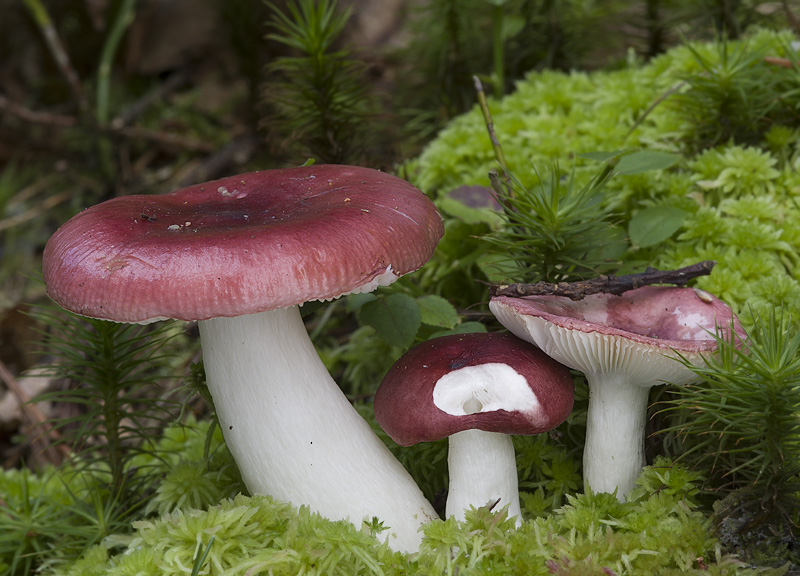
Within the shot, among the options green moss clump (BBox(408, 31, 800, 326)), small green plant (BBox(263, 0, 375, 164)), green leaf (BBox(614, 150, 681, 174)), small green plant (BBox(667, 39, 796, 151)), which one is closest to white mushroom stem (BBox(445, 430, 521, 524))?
green moss clump (BBox(408, 31, 800, 326))

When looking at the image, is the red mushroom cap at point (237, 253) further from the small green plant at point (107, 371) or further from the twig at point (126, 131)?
the twig at point (126, 131)

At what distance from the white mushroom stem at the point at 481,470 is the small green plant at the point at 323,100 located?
1.54 m

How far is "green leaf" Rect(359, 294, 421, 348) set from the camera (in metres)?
2.29

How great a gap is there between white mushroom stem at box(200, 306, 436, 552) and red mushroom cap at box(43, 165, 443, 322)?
13.6 inches

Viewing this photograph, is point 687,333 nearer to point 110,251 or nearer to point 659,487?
point 659,487

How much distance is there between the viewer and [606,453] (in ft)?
6.50

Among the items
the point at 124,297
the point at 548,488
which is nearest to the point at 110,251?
the point at 124,297

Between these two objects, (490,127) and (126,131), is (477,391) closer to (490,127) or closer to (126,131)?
(490,127)

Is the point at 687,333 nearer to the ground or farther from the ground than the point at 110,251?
nearer to the ground

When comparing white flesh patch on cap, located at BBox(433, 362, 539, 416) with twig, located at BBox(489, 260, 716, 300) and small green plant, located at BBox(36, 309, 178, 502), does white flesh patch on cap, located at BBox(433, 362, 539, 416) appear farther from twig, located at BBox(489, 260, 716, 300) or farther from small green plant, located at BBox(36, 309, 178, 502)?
small green plant, located at BBox(36, 309, 178, 502)

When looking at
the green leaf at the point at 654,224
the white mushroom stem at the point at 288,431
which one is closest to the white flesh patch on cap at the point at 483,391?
the white mushroom stem at the point at 288,431

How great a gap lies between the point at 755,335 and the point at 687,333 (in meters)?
0.19

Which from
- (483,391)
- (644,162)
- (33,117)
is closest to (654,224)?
(644,162)

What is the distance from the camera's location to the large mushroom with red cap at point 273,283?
1.62m
